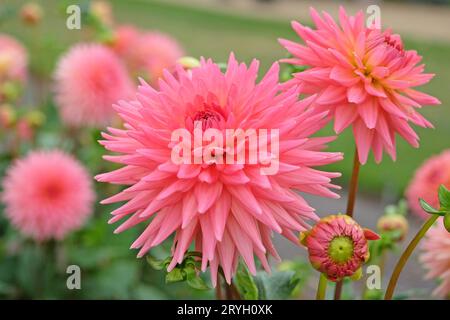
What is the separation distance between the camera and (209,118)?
56cm

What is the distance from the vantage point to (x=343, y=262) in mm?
582

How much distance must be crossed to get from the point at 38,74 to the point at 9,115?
196 centimetres

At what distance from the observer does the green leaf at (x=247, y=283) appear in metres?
0.66

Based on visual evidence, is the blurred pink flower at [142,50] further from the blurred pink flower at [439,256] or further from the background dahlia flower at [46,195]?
the blurred pink flower at [439,256]

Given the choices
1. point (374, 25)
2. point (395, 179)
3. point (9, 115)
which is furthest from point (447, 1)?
point (374, 25)

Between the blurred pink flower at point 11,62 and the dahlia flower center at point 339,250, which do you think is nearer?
the dahlia flower center at point 339,250

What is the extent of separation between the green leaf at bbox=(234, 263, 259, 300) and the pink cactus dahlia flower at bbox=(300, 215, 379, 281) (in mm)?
95

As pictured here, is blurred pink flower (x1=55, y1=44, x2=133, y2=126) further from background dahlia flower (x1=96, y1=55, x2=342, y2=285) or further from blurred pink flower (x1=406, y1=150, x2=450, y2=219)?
background dahlia flower (x1=96, y1=55, x2=342, y2=285)

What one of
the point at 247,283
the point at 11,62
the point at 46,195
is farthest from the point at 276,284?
the point at 11,62

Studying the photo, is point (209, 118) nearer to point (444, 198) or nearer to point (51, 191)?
point (444, 198)

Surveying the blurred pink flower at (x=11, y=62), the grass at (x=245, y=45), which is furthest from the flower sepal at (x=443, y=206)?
the grass at (x=245, y=45)

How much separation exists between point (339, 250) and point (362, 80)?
0.16 metres

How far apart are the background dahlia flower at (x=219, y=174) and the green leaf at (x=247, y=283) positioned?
0.10 metres

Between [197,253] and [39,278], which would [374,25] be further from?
[39,278]
